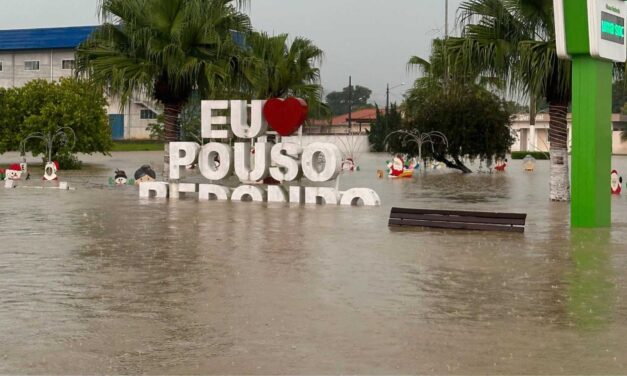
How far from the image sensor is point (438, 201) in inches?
1139

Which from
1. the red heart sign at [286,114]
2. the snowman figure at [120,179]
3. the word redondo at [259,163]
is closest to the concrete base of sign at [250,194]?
the word redondo at [259,163]

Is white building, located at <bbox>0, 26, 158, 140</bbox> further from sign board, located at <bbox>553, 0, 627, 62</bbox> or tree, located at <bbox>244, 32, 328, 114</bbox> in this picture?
sign board, located at <bbox>553, 0, 627, 62</bbox>

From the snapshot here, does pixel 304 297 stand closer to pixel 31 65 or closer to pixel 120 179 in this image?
pixel 120 179

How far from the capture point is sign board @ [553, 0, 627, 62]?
20094 mm

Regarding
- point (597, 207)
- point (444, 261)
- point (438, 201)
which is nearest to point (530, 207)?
point (438, 201)

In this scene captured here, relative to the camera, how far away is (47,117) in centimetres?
5112

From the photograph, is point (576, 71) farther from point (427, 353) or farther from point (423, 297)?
point (427, 353)

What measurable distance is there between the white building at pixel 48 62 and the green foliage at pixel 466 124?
53.6 meters

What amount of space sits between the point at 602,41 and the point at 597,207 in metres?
3.32

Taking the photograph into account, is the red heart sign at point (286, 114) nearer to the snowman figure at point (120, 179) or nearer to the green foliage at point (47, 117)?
the snowman figure at point (120, 179)

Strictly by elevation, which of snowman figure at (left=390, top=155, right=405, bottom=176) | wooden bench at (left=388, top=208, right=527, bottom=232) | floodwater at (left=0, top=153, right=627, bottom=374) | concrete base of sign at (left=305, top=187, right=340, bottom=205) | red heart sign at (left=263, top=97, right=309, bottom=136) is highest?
red heart sign at (left=263, top=97, right=309, bottom=136)

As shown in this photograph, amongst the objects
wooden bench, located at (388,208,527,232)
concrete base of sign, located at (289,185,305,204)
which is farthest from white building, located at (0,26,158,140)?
wooden bench, located at (388,208,527,232)

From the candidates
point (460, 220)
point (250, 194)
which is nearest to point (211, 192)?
point (250, 194)

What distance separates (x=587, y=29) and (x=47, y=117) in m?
36.2
